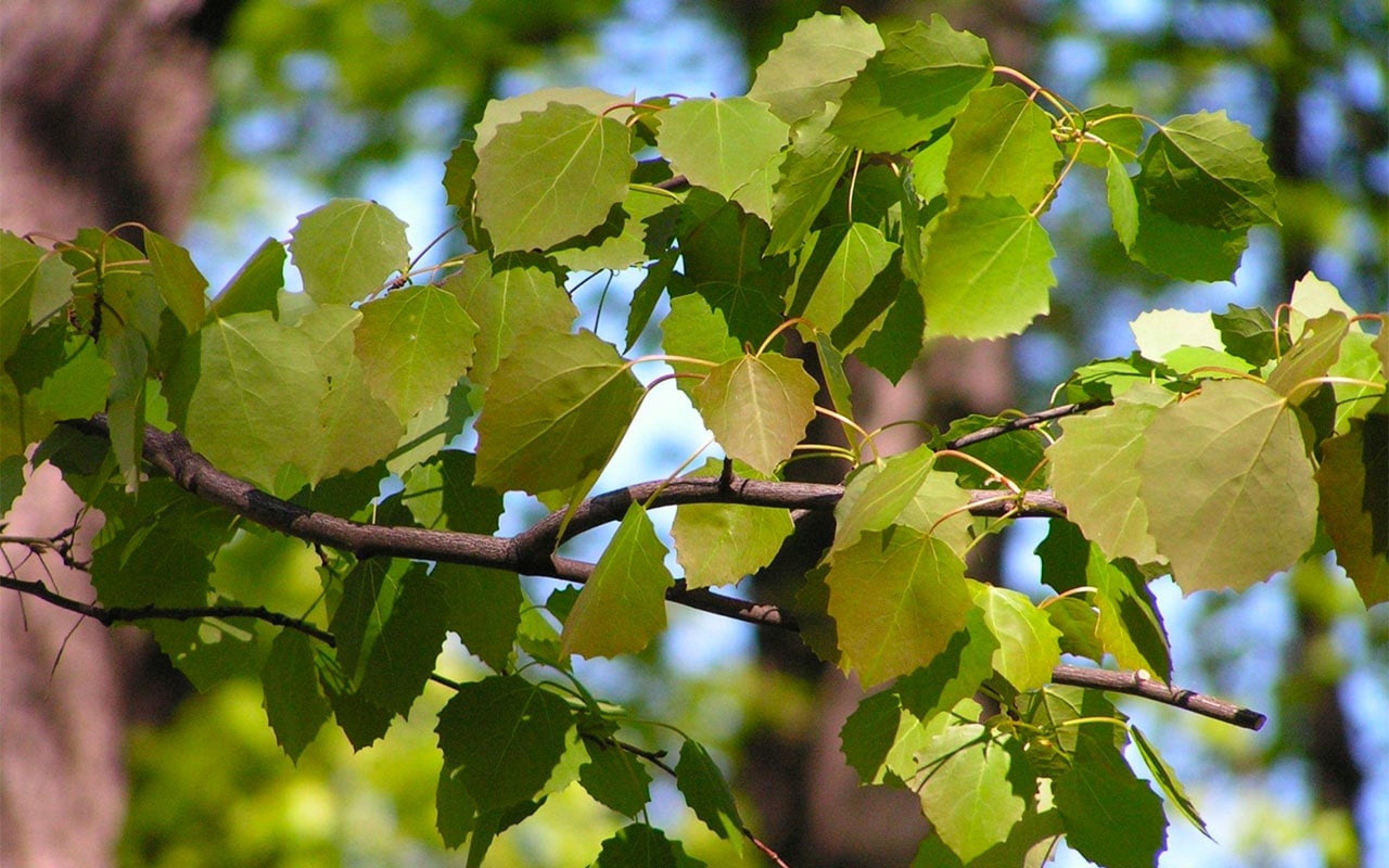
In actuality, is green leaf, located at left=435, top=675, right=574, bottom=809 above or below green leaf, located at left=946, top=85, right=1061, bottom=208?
below

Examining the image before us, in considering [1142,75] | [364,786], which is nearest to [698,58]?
[1142,75]

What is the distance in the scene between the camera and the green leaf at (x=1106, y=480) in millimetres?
539

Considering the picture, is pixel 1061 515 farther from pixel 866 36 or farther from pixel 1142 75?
pixel 1142 75

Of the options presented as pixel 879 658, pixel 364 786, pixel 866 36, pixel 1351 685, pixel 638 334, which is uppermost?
pixel 866 36

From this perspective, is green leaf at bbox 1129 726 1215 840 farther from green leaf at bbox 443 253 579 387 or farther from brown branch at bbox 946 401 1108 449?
green leaf at bbox 443 253 579 387

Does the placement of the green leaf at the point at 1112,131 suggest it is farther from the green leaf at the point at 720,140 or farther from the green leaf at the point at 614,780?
the green leaf at the point at 614,780

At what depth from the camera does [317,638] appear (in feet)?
2.64

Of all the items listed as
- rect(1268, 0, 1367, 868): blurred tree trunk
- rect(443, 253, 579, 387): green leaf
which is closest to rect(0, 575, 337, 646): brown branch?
rect(443, 253, 579, 387): green leaf

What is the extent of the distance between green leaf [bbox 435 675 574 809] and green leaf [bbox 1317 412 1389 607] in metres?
0.45

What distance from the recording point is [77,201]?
9.30ft

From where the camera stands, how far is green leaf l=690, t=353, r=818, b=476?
551 mm

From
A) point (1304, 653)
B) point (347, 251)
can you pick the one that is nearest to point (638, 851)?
point (347, 251)

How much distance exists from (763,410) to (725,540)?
6.2 inches

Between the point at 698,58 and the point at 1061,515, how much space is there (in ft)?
16.7
